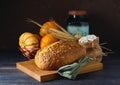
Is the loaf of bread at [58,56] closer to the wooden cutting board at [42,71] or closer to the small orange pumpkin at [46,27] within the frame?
the wooden cutting board at [42,71]

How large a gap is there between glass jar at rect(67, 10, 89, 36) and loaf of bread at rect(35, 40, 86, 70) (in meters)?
0.19

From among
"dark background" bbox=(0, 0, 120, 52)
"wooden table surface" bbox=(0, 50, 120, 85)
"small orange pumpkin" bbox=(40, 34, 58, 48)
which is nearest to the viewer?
"wooden table surface" bbox=(0, 50, 120, 85)

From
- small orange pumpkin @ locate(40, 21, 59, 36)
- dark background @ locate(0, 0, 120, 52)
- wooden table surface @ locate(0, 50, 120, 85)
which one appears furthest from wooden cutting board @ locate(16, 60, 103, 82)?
dark background @ locate(0, 0, 120, 52)

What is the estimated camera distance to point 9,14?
1.29 m

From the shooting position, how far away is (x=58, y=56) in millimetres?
900

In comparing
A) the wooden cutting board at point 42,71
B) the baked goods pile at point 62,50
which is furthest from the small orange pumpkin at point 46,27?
the wooden cutting board at point 42,71

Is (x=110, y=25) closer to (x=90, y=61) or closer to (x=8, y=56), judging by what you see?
(x=90, y=61)

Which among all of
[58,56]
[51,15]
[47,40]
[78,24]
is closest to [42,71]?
[58,56]

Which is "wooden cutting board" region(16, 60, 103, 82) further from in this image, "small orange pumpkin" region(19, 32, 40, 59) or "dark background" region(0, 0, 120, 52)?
"dark background" region(0, 0, 120, 52)

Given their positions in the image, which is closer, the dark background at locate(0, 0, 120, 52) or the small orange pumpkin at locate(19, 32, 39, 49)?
the small orange pumpkin at locate(19, 32, 39, 49)

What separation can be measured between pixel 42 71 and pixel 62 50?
97 millimetres

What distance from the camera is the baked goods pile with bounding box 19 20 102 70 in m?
0.90

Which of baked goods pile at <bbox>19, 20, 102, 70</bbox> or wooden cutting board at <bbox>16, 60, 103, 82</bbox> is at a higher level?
baked goods pile at <bbox>19, 20, 102, 70</bbox>

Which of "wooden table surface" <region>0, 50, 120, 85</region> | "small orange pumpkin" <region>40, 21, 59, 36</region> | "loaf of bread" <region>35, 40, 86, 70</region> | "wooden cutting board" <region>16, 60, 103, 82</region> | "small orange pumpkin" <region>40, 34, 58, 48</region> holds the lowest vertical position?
"wooden table surface" <region>0, 50, 120, 85</region>
